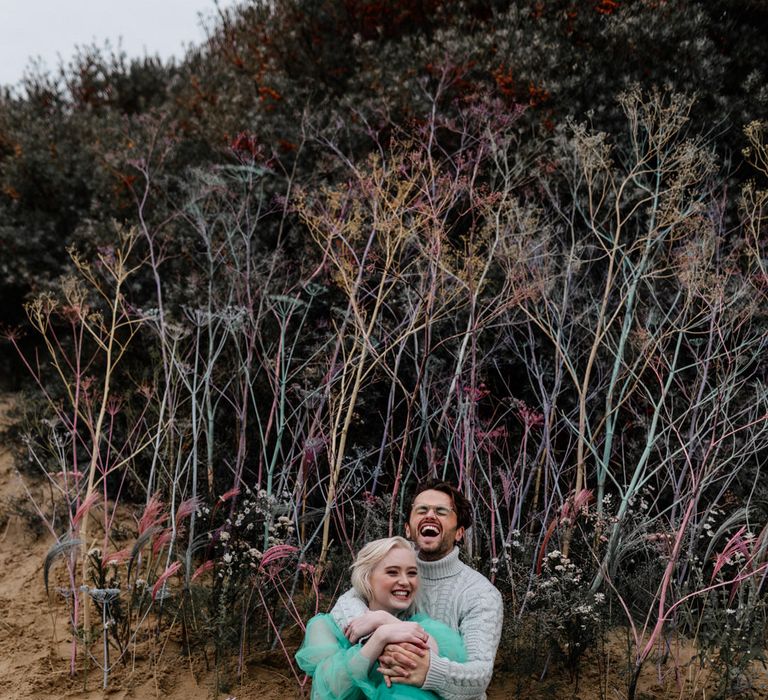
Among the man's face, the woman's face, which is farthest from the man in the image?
the woman's face

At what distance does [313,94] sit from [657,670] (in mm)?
6209

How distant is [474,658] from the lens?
303cm

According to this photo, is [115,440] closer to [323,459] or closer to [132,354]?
[132,354]

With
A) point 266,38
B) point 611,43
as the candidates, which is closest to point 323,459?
point 611,43

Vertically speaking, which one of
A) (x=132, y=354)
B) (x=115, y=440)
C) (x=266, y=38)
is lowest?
(x=115, y=440)

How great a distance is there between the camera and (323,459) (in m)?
5.78

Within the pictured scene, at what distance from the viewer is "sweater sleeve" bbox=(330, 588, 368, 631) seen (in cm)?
310

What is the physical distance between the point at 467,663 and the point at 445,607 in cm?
36

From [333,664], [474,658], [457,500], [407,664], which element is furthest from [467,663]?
[457,500]

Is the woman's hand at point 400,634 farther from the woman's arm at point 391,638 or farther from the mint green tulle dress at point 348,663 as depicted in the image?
the mint green tulle dress at point 348,663

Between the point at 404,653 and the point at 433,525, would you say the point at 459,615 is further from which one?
the point at 404,653

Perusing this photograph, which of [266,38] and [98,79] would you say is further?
[98,79]

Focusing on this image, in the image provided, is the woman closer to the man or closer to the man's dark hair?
the man

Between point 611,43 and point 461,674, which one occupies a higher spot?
point 611,43
